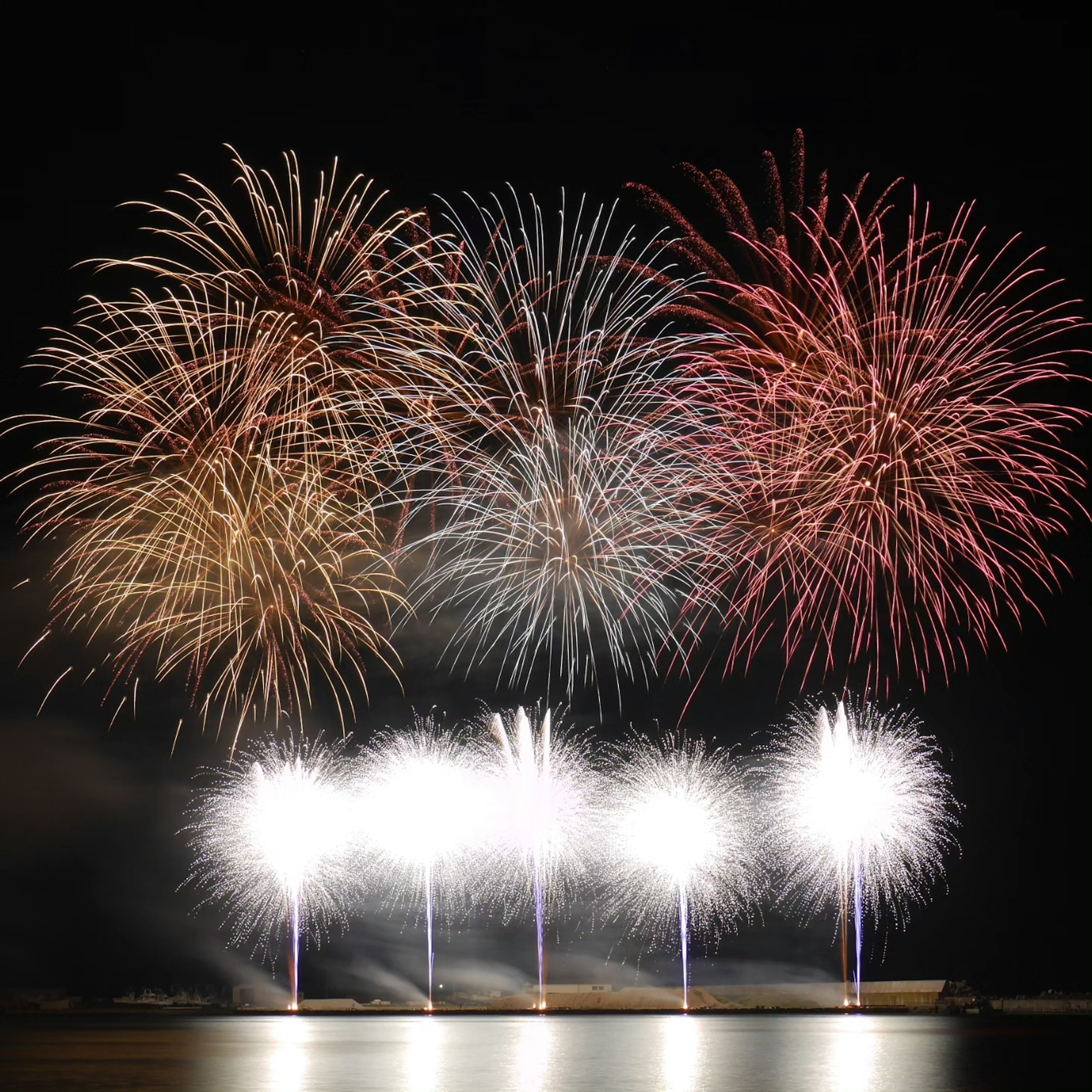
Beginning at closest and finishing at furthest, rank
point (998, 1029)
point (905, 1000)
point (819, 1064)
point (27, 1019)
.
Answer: point (819, 1064), point (998, 1029), point (905, 1000), point (27, 1019)

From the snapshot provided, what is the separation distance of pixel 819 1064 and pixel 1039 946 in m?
55.3

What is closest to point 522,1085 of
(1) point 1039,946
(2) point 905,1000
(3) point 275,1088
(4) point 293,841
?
(3) point 275,1088

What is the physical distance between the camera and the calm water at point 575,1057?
41000 millimetres

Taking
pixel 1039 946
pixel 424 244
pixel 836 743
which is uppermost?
pixel 424 244

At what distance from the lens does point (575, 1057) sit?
178 ft

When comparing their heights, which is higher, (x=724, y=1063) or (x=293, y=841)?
(x=293, y=841)

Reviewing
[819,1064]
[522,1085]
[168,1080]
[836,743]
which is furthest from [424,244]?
[836,743]

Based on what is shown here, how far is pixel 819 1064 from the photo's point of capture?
4794 cm

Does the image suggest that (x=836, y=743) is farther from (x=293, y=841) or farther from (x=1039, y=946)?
(x=1039, y=946)

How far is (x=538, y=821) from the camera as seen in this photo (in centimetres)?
6800

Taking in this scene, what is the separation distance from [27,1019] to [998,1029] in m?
86.8

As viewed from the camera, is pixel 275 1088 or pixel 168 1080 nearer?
pixel 275 1088

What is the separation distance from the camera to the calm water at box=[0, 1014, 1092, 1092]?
41000 millimetres

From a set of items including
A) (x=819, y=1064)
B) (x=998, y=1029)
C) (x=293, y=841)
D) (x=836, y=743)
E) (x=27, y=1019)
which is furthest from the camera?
(x=27, y=1019)
